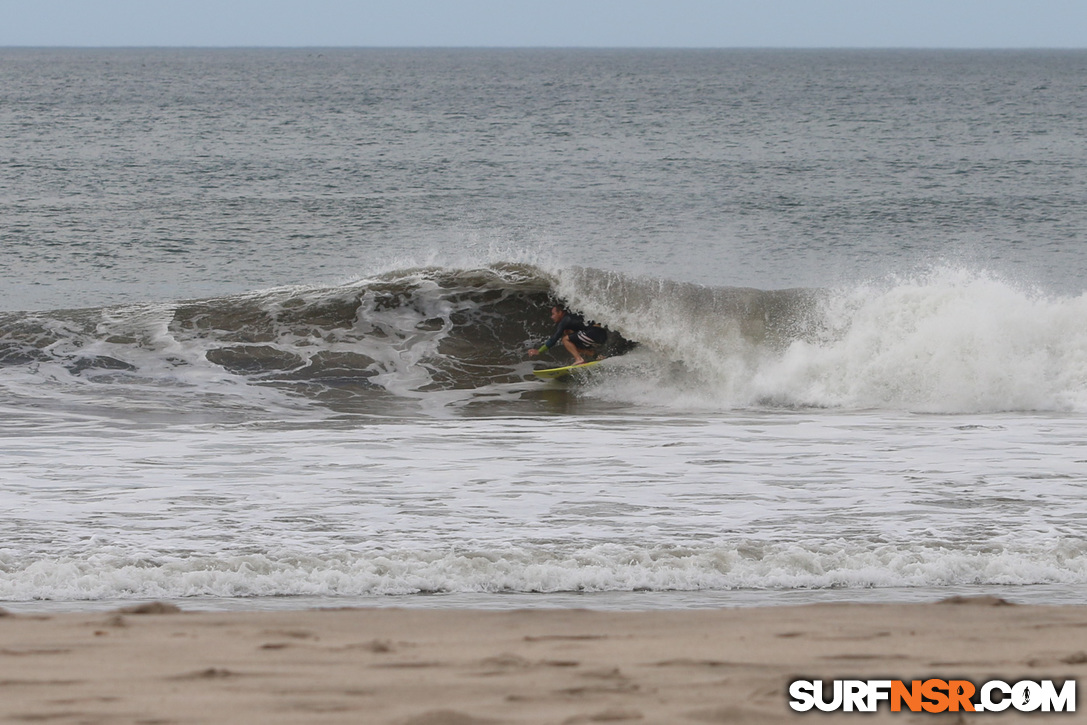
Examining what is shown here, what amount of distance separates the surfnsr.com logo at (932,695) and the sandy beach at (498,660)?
62 mm

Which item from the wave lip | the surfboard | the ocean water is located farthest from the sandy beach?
the surfboard

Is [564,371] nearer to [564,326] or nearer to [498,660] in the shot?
[564,326]

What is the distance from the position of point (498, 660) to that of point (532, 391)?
1009cm

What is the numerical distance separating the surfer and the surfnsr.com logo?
10.9 m

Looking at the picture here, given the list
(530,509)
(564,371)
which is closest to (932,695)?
(530,509)

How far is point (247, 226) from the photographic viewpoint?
28328 mm

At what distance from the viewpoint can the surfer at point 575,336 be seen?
14789mm

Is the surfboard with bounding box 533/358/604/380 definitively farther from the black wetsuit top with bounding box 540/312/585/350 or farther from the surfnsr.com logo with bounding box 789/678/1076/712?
the surfnsr.com logo with bounding box 789/678/1076/712

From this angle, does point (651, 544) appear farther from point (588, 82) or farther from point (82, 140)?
point (588, 82)

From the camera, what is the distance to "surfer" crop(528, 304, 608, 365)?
14.8 m

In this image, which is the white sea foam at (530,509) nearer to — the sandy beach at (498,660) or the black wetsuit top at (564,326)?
the sandy beach at (498,660)

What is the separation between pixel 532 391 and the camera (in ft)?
46.3

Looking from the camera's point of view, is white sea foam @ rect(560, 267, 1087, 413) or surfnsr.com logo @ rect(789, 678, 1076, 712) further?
white sea foam @ rect(560, 267, 1087, 413)

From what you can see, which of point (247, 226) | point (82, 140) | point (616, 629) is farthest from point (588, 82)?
point (616, 629)
